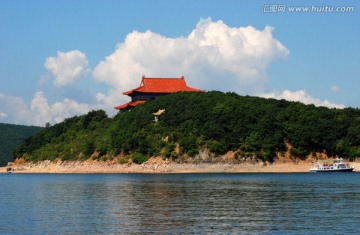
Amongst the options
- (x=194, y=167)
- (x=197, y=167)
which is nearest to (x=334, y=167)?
(x=197, y=167)

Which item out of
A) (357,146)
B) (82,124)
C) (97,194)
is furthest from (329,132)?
(97,194)

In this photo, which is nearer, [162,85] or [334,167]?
[334,167]

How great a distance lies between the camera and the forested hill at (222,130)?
130125mm

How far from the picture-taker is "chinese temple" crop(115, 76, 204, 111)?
537 feet

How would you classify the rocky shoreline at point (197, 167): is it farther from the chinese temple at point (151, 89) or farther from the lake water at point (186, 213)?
the lake water at point (186, 213)

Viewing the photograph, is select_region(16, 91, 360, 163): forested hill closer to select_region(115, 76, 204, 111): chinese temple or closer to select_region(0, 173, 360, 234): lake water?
select_region(115, 76, 204, 111): chinese temple

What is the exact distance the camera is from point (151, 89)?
164 meters

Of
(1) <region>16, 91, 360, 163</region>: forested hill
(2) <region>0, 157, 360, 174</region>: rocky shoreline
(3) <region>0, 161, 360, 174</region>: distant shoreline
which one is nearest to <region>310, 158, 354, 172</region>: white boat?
(3) <region>0, 161, 360, 174</region>: distant shoreline

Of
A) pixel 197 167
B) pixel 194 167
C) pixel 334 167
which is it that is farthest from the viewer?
pixel 194 167

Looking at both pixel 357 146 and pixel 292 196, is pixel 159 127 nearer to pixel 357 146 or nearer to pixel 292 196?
pixel 357 146

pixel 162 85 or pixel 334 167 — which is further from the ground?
pixel 162 85

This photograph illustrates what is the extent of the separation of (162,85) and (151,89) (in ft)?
13.5

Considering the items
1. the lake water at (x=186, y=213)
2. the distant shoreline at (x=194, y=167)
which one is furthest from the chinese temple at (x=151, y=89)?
the lake water at (x=186, y=213)

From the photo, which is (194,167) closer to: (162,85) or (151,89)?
(151,89)
